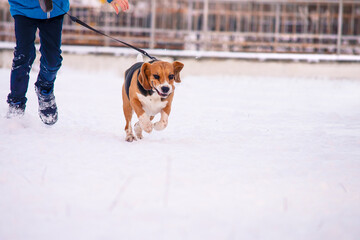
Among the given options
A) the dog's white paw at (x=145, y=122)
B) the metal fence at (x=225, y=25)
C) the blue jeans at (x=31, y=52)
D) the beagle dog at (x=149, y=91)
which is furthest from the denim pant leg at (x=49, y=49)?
the metal fence at (x=225, y=25)

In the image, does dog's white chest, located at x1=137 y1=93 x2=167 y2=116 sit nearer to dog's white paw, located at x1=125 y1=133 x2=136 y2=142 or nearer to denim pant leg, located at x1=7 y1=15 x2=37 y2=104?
dog's white paw, located at x1=125 y1=133 x2=136 y2=142

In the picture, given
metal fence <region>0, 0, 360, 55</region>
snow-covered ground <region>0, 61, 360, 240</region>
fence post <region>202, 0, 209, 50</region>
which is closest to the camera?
snow-covered ground <region>0, 61, 360, 240</region>

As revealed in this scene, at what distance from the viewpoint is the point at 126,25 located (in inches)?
475

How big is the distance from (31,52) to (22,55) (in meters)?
0.11

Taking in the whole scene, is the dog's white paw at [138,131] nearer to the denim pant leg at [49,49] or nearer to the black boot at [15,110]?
the denim pant leg at [49,49]

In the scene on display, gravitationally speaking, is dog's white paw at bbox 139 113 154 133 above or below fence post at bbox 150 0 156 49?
below

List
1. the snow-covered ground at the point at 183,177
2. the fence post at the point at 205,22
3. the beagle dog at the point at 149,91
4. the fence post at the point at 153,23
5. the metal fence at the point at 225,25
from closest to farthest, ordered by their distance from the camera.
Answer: the snow-covered ground at the point at 183,177
the beagle dog at the point at 149,91
the fence post at the point at 205,22
the fence post at the point at 153,23
the metal fence at the point at 225,25

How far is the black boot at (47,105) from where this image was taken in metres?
4.08

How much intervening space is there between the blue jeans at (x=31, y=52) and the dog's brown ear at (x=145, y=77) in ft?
2.63

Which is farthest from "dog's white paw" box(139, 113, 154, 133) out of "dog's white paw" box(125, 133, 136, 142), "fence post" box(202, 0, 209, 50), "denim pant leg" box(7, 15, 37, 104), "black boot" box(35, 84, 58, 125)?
"fence post" box(202, 0, 209, 50)

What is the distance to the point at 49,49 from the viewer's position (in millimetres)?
4016

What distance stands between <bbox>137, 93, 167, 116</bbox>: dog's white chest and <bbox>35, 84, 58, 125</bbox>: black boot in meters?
0.79

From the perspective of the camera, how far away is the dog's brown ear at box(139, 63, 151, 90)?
373 centimetres

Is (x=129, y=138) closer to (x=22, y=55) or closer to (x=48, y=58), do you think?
(x=48, y=58)
